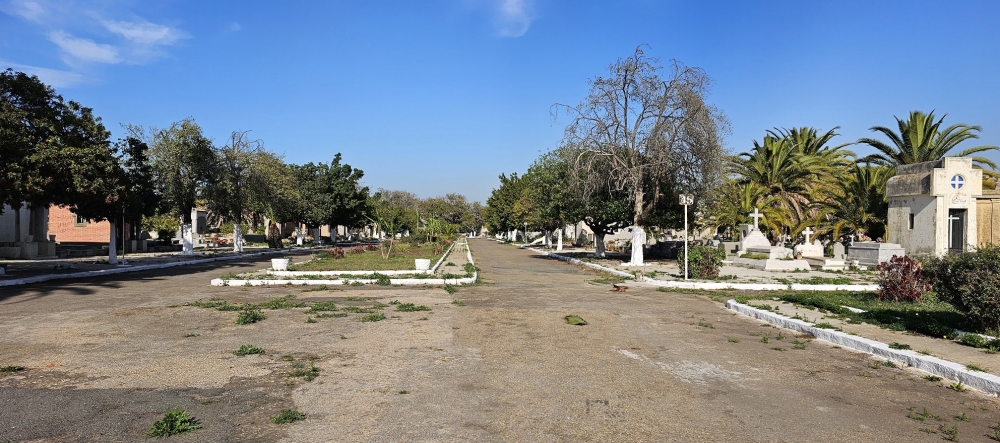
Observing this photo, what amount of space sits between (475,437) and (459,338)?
15.2 ft

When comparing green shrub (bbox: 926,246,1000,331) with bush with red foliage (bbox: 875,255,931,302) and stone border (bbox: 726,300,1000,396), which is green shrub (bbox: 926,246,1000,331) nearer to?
stone border (bbox: 726,300,1000,396)

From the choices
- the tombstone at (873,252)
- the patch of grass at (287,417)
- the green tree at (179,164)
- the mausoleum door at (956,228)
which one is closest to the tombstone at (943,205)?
the mausoleum door at (956,228)

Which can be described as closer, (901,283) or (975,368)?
(975,368)

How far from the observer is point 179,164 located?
123 ft

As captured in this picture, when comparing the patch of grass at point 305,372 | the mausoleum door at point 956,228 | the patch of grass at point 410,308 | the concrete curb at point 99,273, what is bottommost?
the concrete curb at point 99,273

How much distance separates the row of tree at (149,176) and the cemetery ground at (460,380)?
→ 30.8 ft

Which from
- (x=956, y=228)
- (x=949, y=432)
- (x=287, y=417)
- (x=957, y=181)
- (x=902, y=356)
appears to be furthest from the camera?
(x=956, y=228)

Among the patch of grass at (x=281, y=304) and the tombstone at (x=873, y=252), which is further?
the tombstone at (x=873, y=252)

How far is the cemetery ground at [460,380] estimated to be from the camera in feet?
16.9

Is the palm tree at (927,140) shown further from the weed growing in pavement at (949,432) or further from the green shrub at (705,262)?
the weed growing in pavement at (949,432)

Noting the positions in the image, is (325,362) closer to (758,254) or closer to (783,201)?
(758,254)

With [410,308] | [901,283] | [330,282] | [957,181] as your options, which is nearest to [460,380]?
[410,308]

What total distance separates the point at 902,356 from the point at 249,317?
10.2 metres

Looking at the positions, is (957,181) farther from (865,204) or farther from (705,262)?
(705,262)
